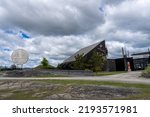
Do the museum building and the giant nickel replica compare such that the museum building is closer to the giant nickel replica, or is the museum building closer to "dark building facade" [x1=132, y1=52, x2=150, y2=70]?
"dark building facade" [x1=132, y1=52, x2=150, y2=70]

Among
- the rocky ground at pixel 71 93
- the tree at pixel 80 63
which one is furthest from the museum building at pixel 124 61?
the rocky ground at pixel 71 93

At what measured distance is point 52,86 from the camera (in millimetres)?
17094

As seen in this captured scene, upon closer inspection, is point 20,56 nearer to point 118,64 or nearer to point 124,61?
point 124,61

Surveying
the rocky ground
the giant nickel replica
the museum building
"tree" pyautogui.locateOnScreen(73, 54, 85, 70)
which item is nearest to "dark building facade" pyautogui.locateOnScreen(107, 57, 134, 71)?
the museum building

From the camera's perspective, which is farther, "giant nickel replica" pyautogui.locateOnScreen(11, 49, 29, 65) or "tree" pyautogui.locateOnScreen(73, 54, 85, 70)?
"tree" pyautogui.locateOnScreen(73, 54, 85, 70)

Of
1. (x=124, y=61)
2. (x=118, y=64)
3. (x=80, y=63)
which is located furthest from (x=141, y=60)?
(x=80, y=63)

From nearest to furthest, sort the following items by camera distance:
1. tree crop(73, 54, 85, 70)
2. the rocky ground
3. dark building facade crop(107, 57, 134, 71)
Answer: the rocky ground < tree crop(73, 54, 85, 70) < dark building facade crop(107, 57, 134, 71)

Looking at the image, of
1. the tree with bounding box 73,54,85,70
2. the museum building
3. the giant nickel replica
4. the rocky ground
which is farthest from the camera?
the museum building

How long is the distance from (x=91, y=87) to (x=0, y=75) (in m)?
17.8

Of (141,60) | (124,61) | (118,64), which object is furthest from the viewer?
(118,64)

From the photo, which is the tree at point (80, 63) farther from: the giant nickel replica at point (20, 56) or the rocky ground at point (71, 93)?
the rocky ground at point (71, 93)

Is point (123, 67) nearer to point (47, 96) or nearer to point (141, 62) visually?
point (141, 62)

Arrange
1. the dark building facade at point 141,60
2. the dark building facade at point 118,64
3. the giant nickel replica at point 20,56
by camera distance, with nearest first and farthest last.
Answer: the giant nickel replica at point 20,56 < the dark building facade at point 141,60 < the dark building facade at point 118,64

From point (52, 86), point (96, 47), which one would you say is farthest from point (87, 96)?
point (96, 47)
